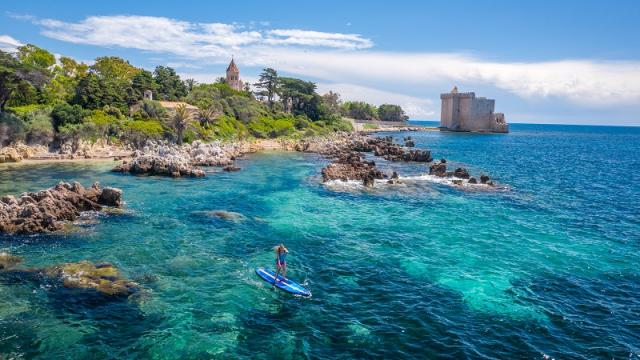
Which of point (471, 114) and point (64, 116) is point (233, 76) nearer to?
point (64, 116)

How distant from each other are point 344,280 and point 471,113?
16807 centimetres

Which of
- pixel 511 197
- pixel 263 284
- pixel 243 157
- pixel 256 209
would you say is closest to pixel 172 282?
pixel 263 284

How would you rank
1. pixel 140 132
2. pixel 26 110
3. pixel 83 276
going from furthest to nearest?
1. pixel 140 132
2. pixel 26 110
3. pixel 83 276

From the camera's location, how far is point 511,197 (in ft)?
143

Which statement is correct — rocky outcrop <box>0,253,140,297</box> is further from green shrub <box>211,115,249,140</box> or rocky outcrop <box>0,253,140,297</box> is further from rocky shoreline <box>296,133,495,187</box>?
green shrub <box>211,115,249,140</box>

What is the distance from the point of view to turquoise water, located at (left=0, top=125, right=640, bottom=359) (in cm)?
1577

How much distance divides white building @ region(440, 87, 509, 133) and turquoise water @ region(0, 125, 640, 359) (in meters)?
139

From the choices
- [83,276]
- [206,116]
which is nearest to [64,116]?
[206,116]

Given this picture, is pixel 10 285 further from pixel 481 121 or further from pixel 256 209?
pixel 481 121

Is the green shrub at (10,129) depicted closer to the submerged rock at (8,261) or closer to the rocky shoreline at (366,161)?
the rocky shoreline at (366,161)

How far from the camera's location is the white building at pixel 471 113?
17312 cm

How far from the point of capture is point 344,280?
21656 millimetres

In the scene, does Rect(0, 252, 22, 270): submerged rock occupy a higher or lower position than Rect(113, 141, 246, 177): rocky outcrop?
lower

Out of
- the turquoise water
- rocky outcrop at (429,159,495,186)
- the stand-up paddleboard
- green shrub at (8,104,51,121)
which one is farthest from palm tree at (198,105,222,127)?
the stand-up paddleboard
